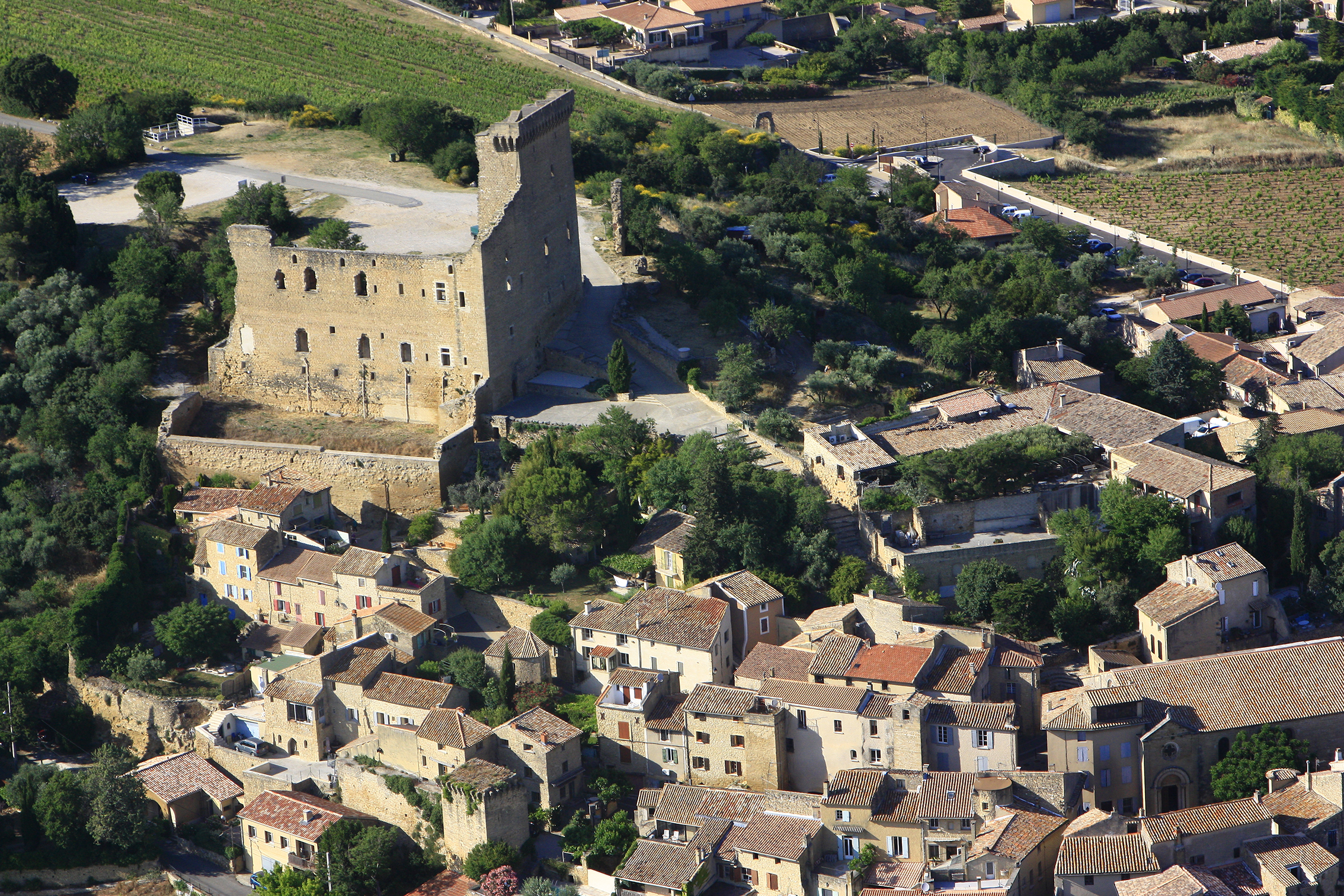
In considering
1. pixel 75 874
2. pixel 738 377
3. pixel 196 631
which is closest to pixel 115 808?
pixel 75 874

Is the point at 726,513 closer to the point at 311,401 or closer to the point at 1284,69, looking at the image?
the point at 311,401

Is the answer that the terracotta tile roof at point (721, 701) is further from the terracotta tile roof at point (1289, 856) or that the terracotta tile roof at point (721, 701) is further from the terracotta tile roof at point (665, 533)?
the terracotta tile roof at point (1289, 856)

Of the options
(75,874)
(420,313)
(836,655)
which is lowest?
(75,874)

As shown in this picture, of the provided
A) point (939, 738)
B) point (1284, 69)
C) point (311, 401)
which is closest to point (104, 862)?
point (311, 401)

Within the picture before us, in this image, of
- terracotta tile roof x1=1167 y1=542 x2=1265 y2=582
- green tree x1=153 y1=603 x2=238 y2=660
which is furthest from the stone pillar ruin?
terracotta tile roof x1=1167 y1=542 x2=1265 y2=582

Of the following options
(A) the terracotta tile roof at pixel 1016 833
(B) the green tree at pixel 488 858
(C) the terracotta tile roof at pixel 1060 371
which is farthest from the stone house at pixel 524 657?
(C) the terracotta tile roof at pixel 1060 371

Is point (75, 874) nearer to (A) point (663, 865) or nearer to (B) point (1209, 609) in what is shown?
(A) point (663, 865)
